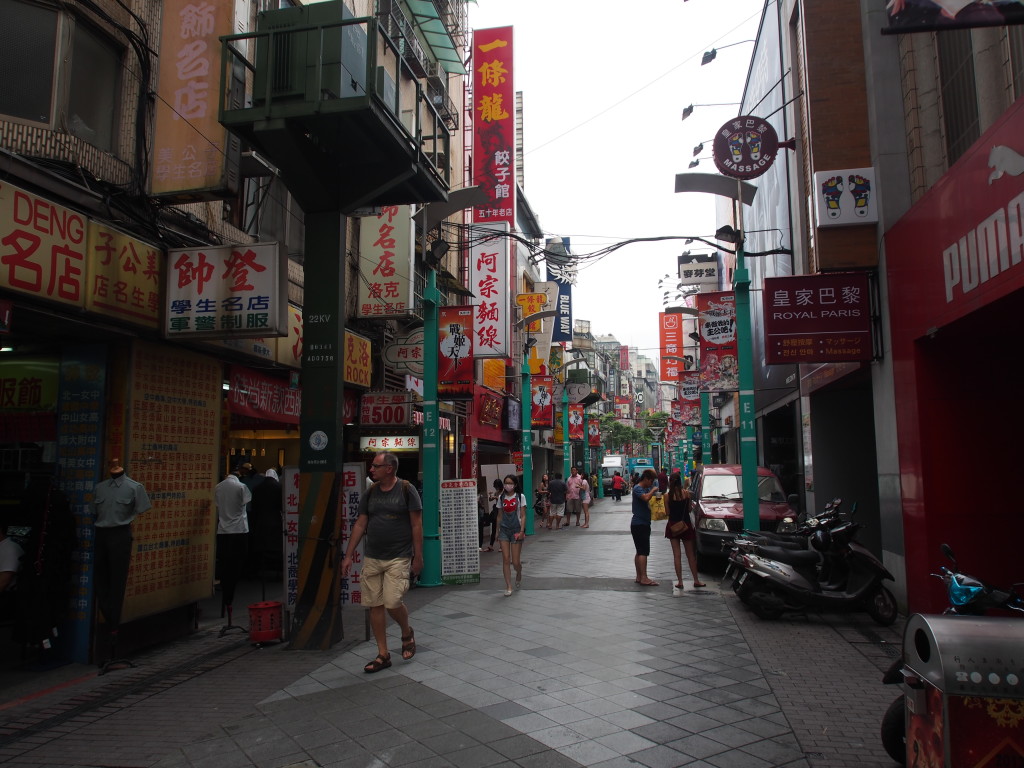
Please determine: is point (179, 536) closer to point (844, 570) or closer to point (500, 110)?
point (844, 570)

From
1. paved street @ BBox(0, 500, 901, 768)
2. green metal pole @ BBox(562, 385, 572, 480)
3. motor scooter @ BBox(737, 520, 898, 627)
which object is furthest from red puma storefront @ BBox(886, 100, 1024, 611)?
green metal pole @ BBox(562, 385, 572, 480)

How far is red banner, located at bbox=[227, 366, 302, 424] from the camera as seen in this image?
9484mm

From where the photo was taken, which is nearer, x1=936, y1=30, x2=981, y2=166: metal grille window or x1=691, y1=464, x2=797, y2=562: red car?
x1=936, y1=30, x2=981, y2=166: metal grille window

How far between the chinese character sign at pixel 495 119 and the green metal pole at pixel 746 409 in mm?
8526

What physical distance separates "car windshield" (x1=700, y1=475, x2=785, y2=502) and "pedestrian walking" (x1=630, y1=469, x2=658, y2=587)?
Result: 2.97m

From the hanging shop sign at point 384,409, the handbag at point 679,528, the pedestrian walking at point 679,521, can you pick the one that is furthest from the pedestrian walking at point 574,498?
the handbag at point 679,528

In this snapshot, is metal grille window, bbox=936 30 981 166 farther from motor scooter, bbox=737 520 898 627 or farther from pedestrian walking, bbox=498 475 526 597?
pedestrian walking, bbox=498 475 526 597

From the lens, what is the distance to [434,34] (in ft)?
61.0

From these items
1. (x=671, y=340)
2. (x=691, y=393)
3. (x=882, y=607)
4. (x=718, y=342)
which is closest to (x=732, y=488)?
(x=718, y=342)

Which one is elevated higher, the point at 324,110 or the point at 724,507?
the point at 324,110

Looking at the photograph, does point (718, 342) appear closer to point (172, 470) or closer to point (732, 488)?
point (732, 488)

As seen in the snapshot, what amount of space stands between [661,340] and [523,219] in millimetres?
9857

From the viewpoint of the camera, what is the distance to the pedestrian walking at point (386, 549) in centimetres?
637

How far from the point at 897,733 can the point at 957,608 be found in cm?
80
